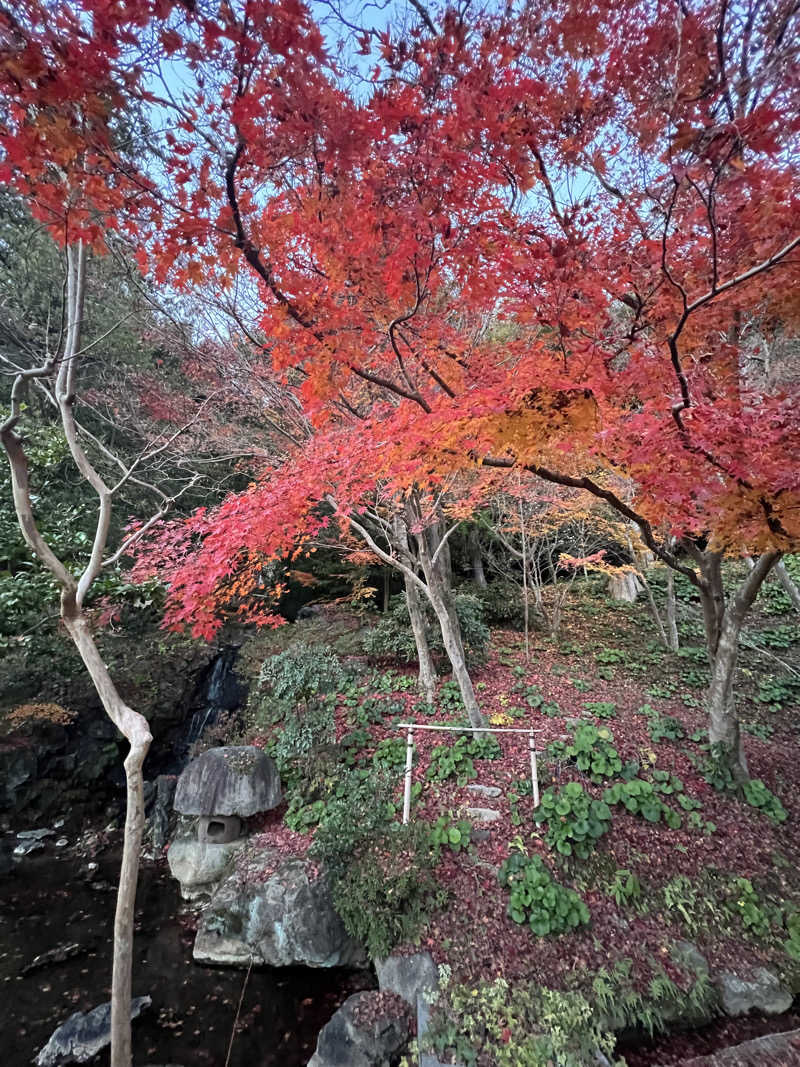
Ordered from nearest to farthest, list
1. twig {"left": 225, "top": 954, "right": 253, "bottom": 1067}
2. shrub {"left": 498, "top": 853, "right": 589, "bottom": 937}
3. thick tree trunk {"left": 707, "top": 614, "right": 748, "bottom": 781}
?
1. twig {"left": 225, "top": 954, "right": 253, "bottom": 1067}
2. shrub {"left": 498, "top": 853, "right": 589, "bottom": 937}
3. thick tree trunk {"left": 707, "top": 614, "right": 748, "bottom": 781}

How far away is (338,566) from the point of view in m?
12.0

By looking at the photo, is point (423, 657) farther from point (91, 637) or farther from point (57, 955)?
point (57, 955)

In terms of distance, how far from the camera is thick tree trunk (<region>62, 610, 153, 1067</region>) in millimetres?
2791

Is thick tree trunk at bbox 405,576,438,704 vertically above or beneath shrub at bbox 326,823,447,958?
above

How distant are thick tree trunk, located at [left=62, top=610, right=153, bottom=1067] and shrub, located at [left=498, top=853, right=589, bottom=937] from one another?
288 centimetres

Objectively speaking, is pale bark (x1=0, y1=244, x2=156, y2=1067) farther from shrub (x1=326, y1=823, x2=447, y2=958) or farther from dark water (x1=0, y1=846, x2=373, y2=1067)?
shrub (x1=326, y1=823, x2=447, y2=958)

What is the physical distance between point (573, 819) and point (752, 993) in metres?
1.57

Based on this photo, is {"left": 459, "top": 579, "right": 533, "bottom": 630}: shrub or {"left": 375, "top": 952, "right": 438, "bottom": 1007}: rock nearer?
{"left": 375, "top": 952, "right": 438, "bottom": 1007}: rock

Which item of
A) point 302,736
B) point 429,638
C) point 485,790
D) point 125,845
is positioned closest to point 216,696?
point 302,736

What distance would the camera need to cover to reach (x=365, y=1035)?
3422 millimetres

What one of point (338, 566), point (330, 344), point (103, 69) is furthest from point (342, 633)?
point (103, 69)

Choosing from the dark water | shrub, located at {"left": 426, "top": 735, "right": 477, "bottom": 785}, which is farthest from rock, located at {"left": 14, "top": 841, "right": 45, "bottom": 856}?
shrub, located at {"left": 426, "top": 735, "right": 477, "bottom": 785}

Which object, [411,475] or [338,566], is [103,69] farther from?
[338,566]

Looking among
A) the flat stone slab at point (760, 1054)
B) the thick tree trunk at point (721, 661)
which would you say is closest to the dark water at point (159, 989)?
the flat stone slab at point (760, 1054)
